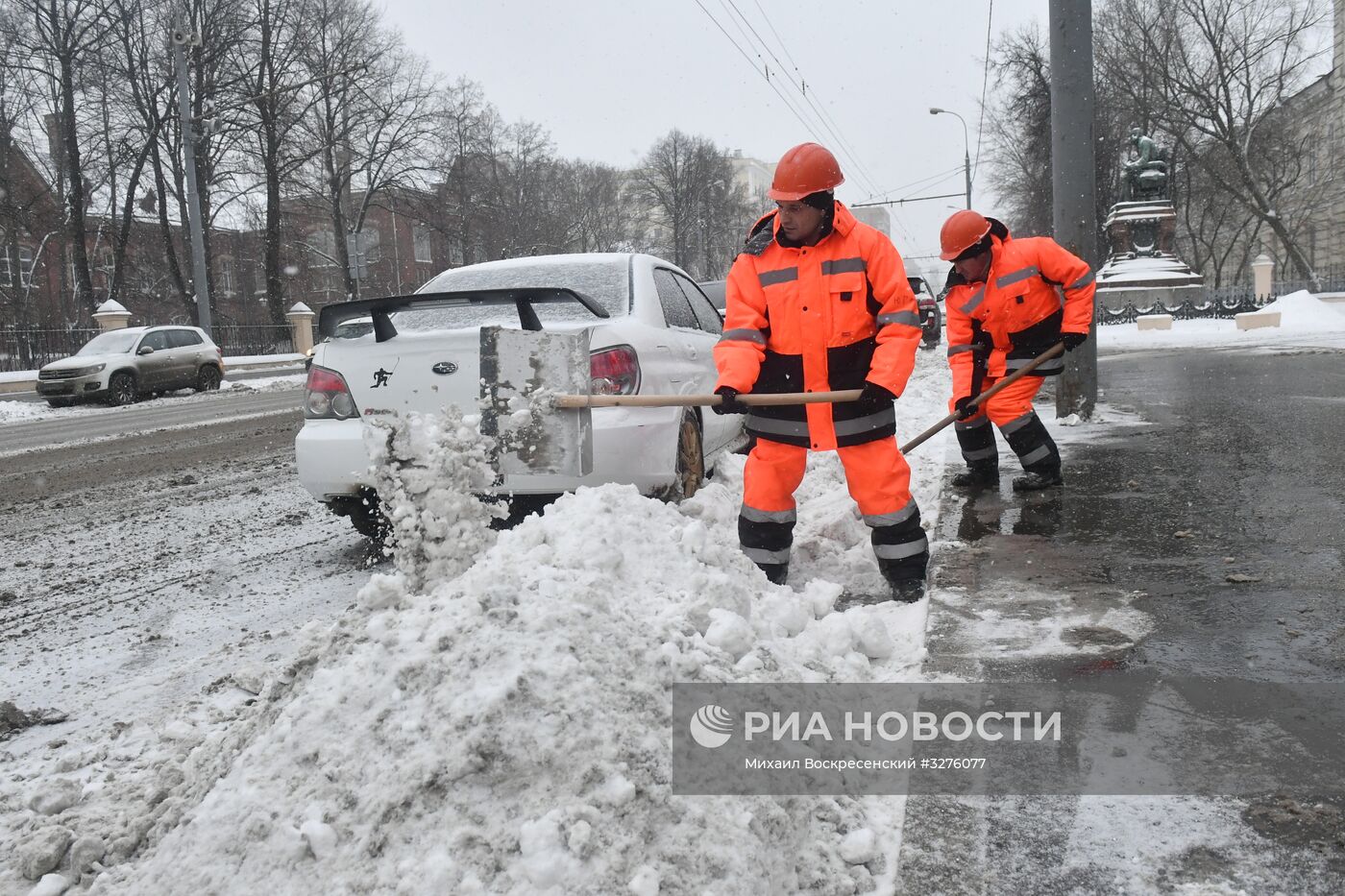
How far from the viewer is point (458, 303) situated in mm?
4000

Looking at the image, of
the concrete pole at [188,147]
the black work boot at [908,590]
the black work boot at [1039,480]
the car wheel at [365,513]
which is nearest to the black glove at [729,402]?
the black work boot at [908,590]

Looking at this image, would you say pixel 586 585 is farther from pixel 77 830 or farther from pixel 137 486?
pixel 137 486

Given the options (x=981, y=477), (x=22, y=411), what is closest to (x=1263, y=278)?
(x=981, y=477)

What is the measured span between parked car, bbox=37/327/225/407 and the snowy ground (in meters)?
17.6

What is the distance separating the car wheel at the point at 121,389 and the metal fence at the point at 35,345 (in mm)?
6985

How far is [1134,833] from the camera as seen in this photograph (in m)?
2.12

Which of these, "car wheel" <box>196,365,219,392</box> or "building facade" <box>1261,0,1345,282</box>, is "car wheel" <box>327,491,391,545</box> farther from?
"building facade" <box>1261,0,1345,282</box>

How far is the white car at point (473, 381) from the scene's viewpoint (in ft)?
13.9

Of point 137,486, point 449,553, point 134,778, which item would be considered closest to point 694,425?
point 449,553

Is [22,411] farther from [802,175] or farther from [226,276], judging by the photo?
[226,276]

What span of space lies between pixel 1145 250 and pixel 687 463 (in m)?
31.3

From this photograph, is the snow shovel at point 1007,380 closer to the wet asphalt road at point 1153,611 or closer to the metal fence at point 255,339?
the wet asphalt road at point 1153,611

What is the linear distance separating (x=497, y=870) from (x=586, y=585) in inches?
34.5

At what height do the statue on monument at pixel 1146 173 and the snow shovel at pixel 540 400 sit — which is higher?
the statue on monument at pixel 1146 173
